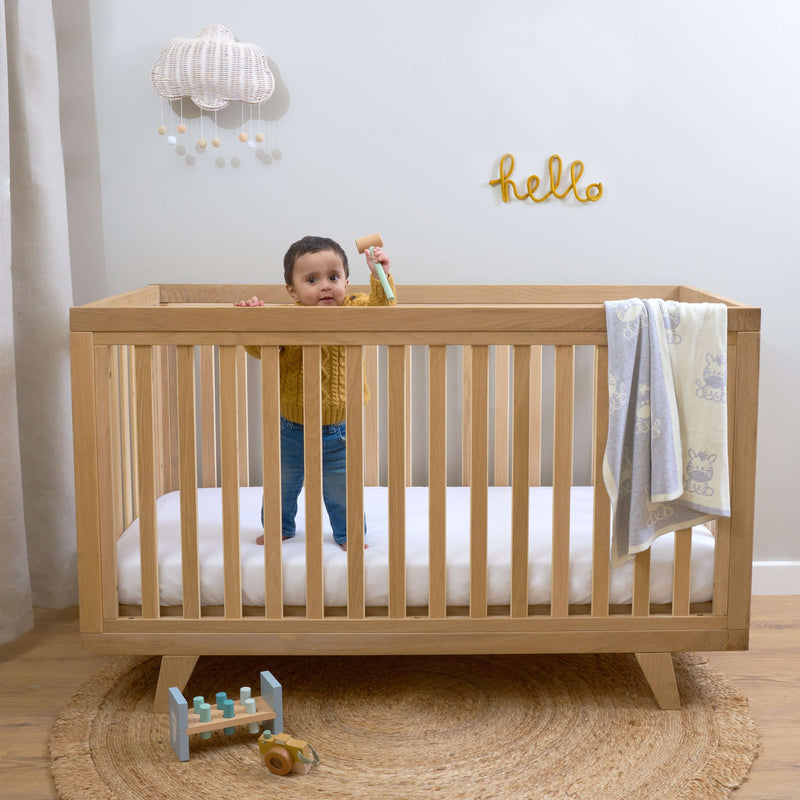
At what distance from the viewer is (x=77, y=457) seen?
5.82 ft

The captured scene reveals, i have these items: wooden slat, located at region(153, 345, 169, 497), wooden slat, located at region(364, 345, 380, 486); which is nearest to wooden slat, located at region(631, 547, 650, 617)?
wooden slat, located at region(364, 345, 380, 486)

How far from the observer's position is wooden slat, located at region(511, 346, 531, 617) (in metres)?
1.77

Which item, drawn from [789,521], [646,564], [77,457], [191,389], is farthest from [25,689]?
[789,521]

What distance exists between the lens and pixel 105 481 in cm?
179

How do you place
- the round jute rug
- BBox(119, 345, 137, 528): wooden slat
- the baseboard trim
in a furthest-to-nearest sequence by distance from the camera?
1. the baseboard trim
2. BBox(119, 345, 137, 528): wooden slat
3. the round jute rug

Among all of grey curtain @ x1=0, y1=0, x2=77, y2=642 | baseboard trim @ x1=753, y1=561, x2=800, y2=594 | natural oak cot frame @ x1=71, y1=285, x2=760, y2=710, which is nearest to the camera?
natural oak cot frame @ x1=71, y1=285, x2=760, y2=710

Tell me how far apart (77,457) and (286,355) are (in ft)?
1.43

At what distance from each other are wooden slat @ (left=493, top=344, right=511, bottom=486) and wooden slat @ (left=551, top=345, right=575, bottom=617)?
0.60 meters

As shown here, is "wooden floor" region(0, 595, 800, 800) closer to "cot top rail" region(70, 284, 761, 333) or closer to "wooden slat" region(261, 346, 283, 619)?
"wooden slat" region(261, 346, 283, 619)

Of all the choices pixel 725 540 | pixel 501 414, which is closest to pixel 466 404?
pixel 501 414

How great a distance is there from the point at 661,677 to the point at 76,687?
3.79ft

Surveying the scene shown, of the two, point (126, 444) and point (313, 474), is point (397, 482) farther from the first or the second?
point (126, 444)

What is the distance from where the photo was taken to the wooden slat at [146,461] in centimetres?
176

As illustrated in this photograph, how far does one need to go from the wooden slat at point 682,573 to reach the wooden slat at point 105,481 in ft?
3.38
